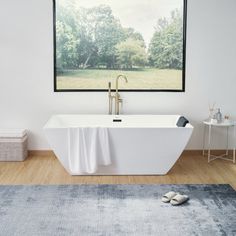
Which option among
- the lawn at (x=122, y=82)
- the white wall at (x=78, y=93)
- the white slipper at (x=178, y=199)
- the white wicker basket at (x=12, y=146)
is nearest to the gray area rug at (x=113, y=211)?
the white slipper at (x=178, y=199)

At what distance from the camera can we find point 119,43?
18.6ft

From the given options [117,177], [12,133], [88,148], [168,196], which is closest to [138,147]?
[117,177]

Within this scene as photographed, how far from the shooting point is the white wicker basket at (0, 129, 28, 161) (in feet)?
17.8

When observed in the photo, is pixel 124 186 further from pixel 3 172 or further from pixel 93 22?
pixel 93 22

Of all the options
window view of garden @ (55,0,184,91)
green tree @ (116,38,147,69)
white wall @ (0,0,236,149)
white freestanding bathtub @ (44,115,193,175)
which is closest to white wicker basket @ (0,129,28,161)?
white wall @ (0,0,236,149)

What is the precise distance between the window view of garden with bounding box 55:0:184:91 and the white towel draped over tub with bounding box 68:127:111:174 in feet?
3.82

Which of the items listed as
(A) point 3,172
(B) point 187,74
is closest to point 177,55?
(B) point 187,74

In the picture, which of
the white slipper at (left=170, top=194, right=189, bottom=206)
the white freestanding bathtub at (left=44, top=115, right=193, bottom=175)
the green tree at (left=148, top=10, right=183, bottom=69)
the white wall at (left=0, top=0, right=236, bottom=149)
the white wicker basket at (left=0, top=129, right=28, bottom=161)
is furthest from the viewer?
the green tree at (left=148, top=10, right=183, bottom=69)

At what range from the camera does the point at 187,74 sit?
5742 millimetres

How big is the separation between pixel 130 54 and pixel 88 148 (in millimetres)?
1614

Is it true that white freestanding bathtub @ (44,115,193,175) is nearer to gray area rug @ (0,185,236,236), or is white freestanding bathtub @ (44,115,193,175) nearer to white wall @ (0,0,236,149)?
gray area rug @ (0,185,236,236)

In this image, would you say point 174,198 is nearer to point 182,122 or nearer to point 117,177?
point 117,177

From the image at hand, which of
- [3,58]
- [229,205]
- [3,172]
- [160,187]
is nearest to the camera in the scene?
[229,205]

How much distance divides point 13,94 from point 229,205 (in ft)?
10.4
